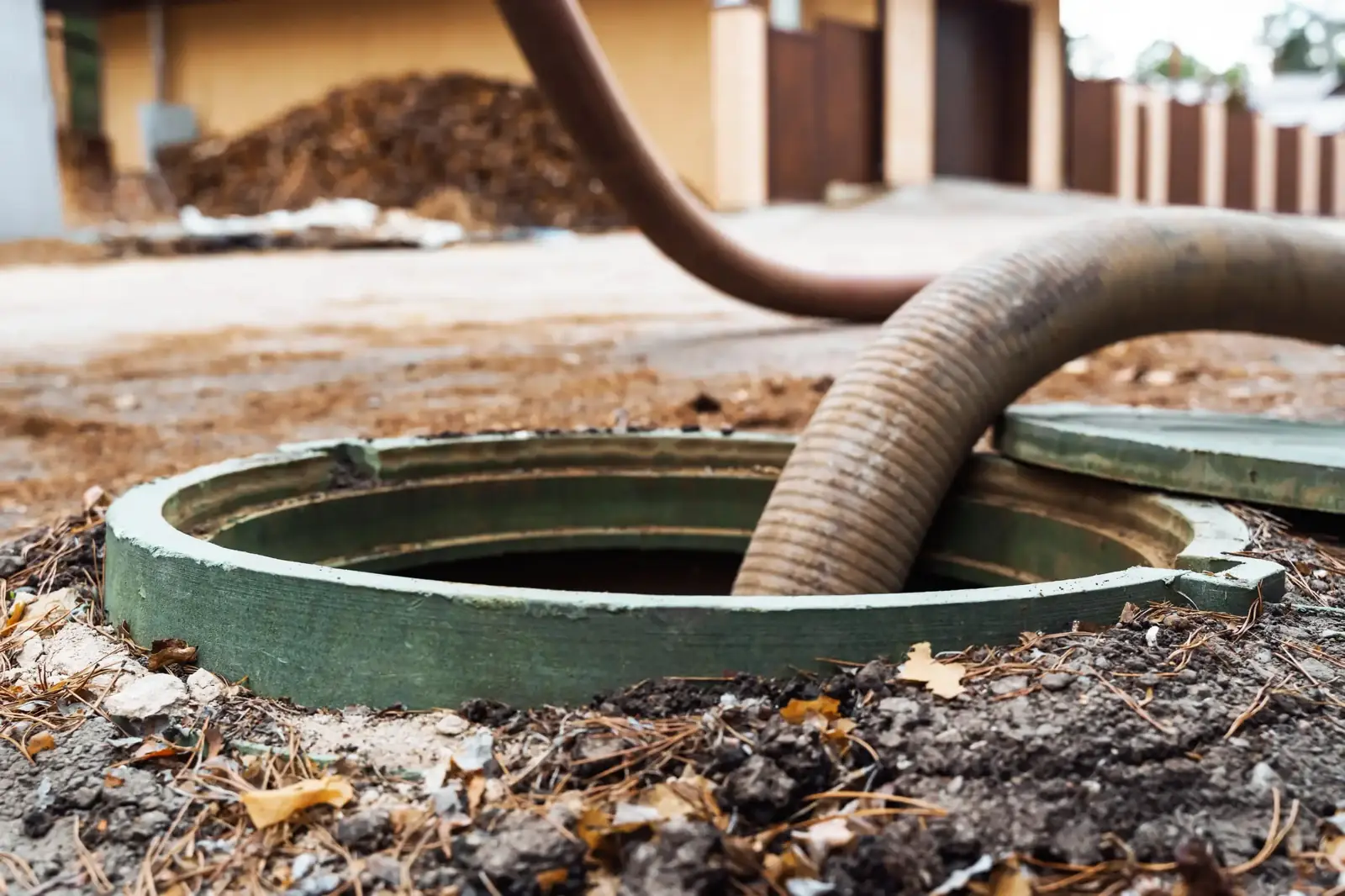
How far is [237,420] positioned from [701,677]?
123 inches

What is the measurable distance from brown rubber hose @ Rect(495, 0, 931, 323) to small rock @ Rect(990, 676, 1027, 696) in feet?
9.58

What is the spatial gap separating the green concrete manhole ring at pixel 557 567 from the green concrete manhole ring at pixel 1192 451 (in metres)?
0.07

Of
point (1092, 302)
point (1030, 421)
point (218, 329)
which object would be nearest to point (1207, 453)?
point (1030, 421)

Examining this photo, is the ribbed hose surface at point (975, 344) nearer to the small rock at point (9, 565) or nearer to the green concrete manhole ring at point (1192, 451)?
the green concrete manhole ring at point (1192, 451)

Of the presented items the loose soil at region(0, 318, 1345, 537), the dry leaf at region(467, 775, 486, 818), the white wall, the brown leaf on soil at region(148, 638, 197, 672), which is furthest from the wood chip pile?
the dry leaf at region(467, 775, 486, 818)

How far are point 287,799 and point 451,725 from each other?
251 millimetres

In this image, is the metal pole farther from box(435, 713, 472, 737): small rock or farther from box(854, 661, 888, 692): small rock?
box(854, 661, 888, 692): small rock

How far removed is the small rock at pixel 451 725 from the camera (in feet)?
5.74

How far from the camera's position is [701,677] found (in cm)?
174

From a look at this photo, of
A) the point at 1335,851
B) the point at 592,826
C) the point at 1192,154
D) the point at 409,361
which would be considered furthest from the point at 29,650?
the point at 1192,154

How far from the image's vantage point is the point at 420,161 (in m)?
17.9

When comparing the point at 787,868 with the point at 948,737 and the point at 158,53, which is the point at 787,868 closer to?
the point at 948,737

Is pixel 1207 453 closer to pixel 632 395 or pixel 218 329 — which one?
pixel 632 395

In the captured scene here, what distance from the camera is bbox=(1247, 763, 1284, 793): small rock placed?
1529 mm
